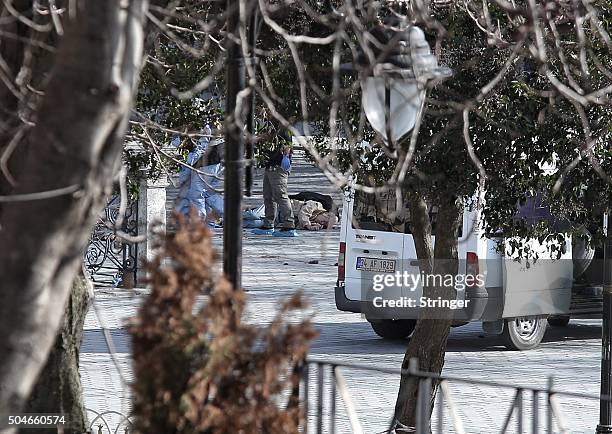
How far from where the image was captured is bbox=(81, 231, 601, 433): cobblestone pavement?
35.4ft

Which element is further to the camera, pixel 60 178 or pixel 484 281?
pixel 484 281

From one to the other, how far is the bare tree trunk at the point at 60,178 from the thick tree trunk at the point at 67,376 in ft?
11.3

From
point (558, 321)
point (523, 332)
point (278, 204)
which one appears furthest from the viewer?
point (278, 204)

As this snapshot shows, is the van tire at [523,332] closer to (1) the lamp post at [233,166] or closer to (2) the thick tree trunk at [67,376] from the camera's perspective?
(2) the thick tree trunk at [67,376]

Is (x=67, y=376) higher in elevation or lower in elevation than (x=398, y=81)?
lower

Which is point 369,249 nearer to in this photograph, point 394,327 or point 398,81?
point 394,327

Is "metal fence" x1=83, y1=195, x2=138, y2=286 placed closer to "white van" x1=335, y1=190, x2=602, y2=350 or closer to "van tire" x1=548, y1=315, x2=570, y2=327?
"white van" x1=335, y1=190, x2=602, y2=350

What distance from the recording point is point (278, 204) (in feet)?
77.9

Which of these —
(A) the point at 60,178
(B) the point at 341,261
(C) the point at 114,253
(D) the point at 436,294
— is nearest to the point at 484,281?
(B) the point at 341,261

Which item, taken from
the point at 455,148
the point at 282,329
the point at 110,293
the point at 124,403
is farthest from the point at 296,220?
the point at 282,329

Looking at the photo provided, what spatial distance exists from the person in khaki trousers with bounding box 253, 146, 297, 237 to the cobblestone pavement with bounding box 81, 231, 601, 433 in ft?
13.6

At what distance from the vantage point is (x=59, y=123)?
3.06 m

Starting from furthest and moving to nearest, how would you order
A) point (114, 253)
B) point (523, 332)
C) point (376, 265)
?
point (114, 253)
point (523, 332)
point (376, 265)

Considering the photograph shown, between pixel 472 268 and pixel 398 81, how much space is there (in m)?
6.87
